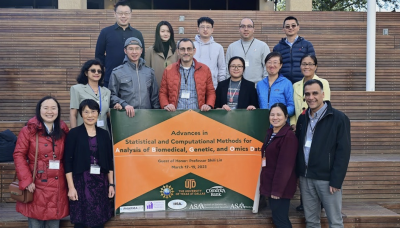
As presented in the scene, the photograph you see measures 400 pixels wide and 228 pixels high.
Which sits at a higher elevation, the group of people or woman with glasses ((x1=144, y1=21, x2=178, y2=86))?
woman with glasses ((x1=144, y1=21, x2=178, y2=86))

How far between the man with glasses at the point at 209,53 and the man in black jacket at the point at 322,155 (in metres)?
1.92

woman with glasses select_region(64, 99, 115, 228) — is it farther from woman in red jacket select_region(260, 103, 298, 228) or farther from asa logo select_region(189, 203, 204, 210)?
woman in red jacket select_region(260, 103, 298, 228)

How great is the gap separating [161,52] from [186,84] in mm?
915

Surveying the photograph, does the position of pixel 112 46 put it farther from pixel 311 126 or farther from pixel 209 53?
pixel 311 126

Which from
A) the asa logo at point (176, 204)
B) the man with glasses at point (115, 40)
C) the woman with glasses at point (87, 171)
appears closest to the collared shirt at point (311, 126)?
the asa logo at point (176, 204)

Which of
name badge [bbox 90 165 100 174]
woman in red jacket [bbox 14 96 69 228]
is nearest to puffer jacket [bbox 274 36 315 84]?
name badge [bbox 90 165 100 174]

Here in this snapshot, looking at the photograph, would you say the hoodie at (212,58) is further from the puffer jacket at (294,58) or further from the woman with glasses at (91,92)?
the woman with glasses at (91,92)

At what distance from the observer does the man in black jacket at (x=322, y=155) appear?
14.1 ft

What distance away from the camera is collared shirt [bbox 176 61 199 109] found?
17.2 feet

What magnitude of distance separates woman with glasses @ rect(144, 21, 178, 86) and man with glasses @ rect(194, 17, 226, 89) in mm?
466

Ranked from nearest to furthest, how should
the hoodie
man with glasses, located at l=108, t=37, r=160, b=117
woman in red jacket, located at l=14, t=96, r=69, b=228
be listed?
1. woman in red jacket, located at l=14, t=96, r=69, b=228
2. man with glasses, located at l=108, t=37, r=160, b=117
3. the hoodie

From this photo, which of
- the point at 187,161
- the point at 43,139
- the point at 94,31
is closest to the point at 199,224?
the point at 187,161

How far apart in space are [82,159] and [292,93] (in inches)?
109

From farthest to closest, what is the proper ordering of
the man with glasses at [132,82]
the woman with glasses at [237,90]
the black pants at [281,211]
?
the woman with glasses at [237,90] < the man with glasses at [132,82] < the black pants at [281,211]
